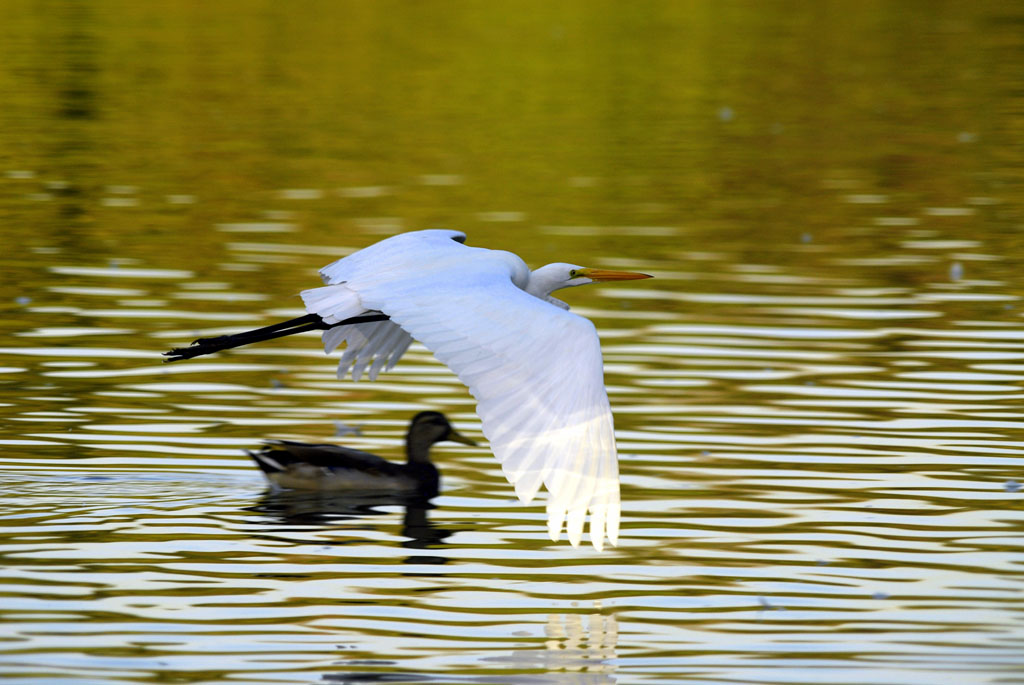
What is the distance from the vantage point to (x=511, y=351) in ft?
25.2

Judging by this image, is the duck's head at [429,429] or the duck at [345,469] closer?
the duck at [345,469]

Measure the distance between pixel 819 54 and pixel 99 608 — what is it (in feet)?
106

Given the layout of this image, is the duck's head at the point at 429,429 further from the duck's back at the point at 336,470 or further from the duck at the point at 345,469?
the duck's back at the point at 336,470

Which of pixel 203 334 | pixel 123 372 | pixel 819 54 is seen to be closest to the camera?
pixel 123 372

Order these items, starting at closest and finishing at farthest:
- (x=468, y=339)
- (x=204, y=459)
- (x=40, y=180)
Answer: (x=468, y=339)
(x=204, y=459)
(x=40, y=180)

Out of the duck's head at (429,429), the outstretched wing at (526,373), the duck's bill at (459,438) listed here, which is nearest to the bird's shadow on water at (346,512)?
the duck's head at (429,429)

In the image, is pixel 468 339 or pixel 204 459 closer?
pixel 468 339

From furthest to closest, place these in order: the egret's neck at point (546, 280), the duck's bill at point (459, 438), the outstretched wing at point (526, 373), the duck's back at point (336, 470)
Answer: the duck's bill at point (459, 438) → the duck's back at point (336, 470) → the egret's neck at point (546, 280) → the outstretched wing at point (526, 373)

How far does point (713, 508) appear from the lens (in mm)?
9906

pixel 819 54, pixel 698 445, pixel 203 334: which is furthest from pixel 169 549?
pixel 819 54

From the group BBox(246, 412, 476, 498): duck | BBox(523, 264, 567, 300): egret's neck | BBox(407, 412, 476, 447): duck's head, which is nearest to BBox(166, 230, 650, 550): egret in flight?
BBox(523, 264, 567, 300): egret's neck

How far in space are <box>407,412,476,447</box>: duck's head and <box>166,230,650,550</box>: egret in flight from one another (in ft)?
3.93

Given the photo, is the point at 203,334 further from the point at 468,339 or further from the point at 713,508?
the point at 468,339

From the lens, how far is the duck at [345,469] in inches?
406
